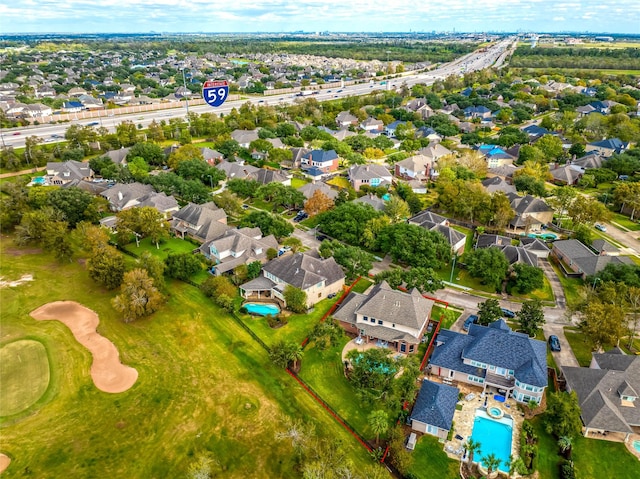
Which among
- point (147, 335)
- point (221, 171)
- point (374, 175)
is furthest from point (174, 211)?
point (374, 175)

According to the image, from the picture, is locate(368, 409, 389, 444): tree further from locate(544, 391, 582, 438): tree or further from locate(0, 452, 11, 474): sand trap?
locate(0, 452, 11, 474): sand trap

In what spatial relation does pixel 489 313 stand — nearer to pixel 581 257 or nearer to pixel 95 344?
pixel 581 257

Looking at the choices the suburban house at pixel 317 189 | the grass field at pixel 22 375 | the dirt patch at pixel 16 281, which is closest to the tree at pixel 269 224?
the suburban house at pixel 317 189

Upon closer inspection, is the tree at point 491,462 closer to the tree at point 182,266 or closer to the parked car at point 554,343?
the parked car at point 554,343

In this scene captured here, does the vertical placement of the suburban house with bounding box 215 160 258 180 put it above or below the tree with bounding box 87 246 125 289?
below

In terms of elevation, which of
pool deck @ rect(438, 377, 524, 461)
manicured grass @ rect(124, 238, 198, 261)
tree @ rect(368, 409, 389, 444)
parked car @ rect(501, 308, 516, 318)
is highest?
tree @ rect(368, 409, 389, 444)

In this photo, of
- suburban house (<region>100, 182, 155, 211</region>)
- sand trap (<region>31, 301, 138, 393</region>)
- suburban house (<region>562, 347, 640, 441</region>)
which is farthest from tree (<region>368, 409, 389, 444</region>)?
suburban house (<region>100, 182, 155, 211</region>)
